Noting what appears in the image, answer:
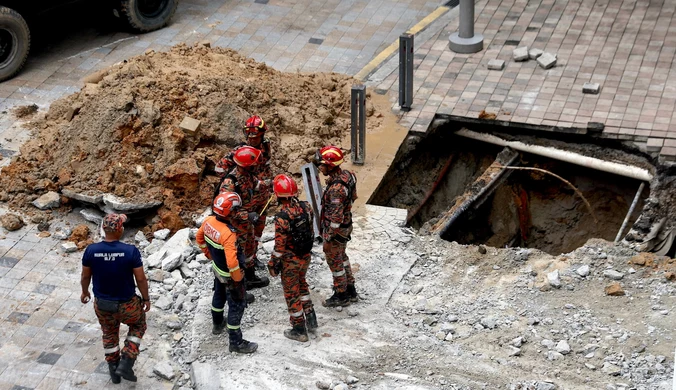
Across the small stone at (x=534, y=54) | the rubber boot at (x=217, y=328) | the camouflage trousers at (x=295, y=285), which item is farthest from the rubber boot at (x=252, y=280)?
the small stone at (x=534, y=54)

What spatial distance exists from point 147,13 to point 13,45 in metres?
2.37

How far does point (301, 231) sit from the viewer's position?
815cm

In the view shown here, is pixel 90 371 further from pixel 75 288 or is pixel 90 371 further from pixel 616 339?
pixel 616 339

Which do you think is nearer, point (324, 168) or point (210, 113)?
point (324, 168)

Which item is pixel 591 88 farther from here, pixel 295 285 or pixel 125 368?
pixel 125 368

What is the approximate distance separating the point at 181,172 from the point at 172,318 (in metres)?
2.08

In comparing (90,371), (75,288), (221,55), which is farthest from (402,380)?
(221,55)

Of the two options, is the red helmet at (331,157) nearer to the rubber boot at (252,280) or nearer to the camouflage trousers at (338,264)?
the camouflage trousers at (338,264)

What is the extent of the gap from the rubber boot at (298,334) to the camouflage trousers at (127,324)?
50.9 inches

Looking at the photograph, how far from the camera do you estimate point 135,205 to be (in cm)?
1036

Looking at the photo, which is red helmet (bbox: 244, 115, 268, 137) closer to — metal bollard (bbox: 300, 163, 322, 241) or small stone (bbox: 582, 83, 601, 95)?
metal bollard (bbox: 300, 163, 322, 241)

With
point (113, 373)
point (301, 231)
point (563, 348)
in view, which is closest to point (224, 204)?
point (301, 231)

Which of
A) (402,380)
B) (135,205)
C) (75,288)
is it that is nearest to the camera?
(402,380)

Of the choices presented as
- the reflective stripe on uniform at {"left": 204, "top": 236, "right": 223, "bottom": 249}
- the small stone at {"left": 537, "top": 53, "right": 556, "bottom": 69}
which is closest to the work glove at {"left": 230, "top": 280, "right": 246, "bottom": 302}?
the reflective stripe on uniform at {"left": 204, "top": 236, "right": 223, "bottom": 249}
